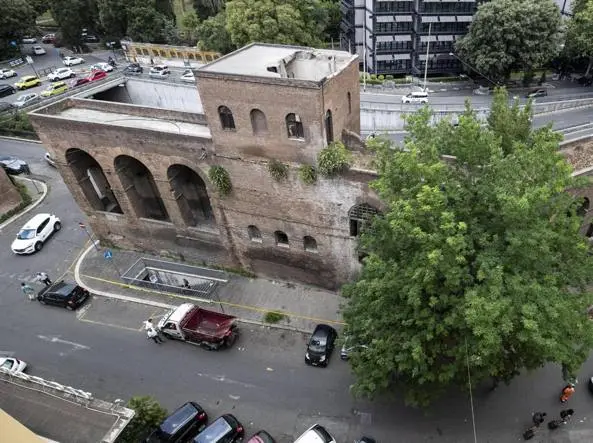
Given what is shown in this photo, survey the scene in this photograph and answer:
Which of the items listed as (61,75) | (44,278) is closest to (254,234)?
(44,278)

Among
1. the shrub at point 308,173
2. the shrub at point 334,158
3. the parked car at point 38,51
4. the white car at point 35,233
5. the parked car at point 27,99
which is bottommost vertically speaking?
the white car at point 35,233

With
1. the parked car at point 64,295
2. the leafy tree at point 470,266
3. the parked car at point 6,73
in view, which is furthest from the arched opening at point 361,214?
the parked car at point 6,73

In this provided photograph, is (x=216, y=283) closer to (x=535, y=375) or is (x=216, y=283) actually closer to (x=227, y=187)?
(x=227, y=187)

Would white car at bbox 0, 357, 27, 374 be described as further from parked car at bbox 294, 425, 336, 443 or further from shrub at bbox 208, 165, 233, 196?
parked car at bbox 294, 425, 336, 443

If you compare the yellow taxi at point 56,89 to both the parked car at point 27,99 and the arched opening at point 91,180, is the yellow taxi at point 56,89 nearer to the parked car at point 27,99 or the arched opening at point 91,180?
the parked car at point 27,99

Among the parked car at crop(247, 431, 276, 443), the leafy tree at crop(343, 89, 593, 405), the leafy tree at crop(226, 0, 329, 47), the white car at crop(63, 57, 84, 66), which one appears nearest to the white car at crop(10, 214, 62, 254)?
the parked car at crop(247, 431, 276, 443)

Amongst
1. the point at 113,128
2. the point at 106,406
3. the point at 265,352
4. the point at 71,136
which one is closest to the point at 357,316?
the point at 265,352
